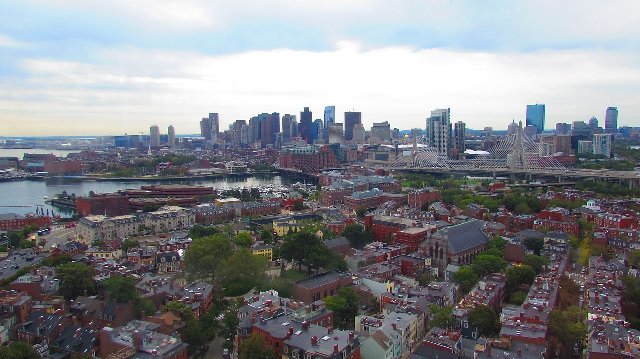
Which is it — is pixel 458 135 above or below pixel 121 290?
above

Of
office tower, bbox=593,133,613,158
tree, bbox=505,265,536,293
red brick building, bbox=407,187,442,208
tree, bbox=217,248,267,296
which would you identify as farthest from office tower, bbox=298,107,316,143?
tree, bbox=505,265,536,293

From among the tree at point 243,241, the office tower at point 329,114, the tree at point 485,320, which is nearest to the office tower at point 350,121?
the office tower at point 329,114

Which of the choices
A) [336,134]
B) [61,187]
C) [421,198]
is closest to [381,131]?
[336,134]

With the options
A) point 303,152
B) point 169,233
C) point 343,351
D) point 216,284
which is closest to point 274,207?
point 169,233

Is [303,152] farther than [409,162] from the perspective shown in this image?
Yes

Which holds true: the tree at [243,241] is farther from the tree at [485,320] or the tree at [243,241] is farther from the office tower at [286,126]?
the office tower at [286,126]

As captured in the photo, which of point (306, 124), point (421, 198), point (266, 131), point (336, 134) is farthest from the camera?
point (306, 124)

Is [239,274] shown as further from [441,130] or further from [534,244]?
[441,130]

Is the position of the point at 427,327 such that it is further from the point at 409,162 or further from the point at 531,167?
the point at 409,162
